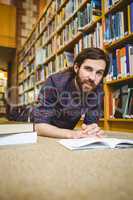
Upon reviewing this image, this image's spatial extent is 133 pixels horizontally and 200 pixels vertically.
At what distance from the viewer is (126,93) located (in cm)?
133

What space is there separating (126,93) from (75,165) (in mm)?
998

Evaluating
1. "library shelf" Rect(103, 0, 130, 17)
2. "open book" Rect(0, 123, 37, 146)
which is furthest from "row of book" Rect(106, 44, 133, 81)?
"open book" Rect(0, 123, 37, 146)

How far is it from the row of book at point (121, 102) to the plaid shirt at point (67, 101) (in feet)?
0.27

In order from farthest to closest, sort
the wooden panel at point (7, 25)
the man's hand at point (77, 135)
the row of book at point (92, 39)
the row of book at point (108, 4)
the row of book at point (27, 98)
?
1. the wooden panel at point (7, 25)
2. the row of book at point (27, 98)
3. the row of book at point (92, 39)
4. the row of book at point (108, 4)
5. the man's hand at point (77, 135)

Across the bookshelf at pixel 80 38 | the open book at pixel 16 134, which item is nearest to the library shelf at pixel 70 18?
the bookshelf at pixel 80 38

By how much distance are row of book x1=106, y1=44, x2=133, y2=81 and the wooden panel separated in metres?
2.59

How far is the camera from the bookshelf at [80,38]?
132cm

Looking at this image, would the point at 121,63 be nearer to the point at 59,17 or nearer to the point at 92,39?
the point at 92,39

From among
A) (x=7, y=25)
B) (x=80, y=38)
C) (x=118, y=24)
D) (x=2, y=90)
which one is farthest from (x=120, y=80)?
(x=7, y=25)

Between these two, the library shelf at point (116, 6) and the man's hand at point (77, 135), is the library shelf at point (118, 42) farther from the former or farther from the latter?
the man's hand at point (77, 135)

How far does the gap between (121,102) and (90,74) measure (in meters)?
0.29

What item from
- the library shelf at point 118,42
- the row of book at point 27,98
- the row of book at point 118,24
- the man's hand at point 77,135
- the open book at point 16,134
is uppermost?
the row of book at point 118,24

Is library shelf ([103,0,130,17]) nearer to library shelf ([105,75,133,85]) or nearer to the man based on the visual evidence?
the man

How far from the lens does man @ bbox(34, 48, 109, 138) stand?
131 centimetres
